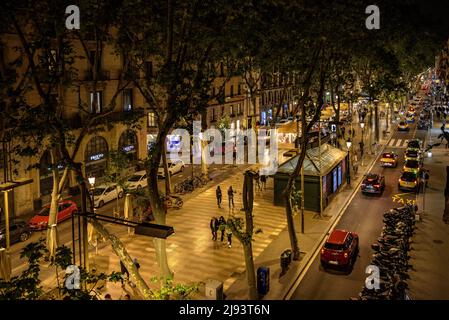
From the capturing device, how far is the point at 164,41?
21438mm

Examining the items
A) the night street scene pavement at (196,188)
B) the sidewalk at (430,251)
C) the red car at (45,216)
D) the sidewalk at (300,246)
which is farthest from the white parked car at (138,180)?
the sidewalk at (430,251)

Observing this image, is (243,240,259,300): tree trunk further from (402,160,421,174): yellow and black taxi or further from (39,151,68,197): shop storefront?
(402,160,421,174): yellow and black taxi

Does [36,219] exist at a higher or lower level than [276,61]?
lower

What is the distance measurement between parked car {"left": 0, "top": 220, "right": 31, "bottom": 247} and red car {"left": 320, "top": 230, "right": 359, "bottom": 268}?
16.1 metres

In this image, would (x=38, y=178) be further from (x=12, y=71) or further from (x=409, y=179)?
(x=409, y=179)

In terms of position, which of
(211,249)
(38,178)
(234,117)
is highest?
(234,117)

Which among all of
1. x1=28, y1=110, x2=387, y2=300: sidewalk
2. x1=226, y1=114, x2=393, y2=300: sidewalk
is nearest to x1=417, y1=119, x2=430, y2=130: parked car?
x1=226, y1=114, x2=393, y2=300: sidewalk

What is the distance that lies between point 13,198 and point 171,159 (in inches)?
766

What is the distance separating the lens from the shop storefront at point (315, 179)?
31.3 metres

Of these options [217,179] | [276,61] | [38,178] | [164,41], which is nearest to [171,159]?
[217,179]

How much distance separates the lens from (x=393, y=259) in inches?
816

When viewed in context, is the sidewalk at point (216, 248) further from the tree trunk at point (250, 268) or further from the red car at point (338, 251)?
the red car at point (338, 251)

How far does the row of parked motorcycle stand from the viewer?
17484 mm
